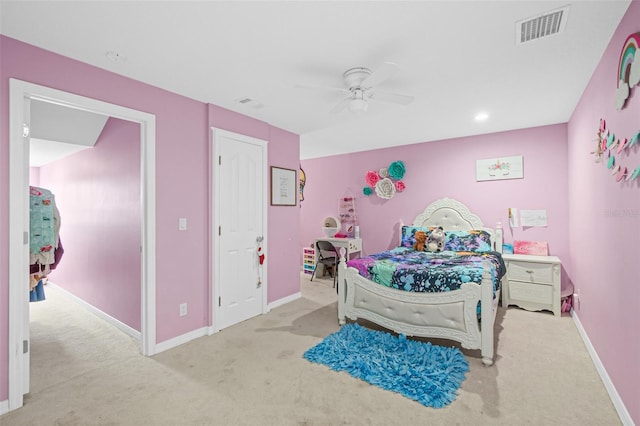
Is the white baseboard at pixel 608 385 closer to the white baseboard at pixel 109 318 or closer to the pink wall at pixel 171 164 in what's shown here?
the pink wall at pixel 171 164

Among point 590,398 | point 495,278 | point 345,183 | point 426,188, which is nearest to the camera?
point 590,398

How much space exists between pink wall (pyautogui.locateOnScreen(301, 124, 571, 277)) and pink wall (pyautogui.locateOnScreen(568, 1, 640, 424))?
33.4 inches

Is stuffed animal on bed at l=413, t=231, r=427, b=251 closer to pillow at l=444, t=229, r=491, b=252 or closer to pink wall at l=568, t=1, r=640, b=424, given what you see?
pillow at l=444, t=229, r=491, b=252

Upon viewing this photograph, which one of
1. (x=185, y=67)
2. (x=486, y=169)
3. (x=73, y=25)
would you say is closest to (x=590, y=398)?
(x=486, y=169)

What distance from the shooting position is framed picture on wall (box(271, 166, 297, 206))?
3.99 meters

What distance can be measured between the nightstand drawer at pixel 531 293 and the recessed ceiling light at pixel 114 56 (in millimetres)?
4610

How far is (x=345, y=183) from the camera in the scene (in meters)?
5.93

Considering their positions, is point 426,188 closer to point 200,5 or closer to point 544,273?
point 544,273

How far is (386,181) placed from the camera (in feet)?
17.4

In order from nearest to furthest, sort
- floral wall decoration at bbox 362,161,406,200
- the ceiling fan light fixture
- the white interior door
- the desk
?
the ceiling fan light fixture → the white interior door → floral wall decoration at bbox 362,161,406,200 → the desk

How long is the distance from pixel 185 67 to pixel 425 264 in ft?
9.20

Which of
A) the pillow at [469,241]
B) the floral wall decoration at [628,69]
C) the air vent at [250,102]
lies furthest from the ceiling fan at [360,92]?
the pillow at [469,241]

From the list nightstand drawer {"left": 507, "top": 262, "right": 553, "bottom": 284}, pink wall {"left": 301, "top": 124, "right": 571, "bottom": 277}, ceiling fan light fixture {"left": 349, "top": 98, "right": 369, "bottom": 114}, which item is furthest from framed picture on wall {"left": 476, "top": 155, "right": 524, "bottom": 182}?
ceiling fan light fixture {"left": 349, "top": 98, "right": 369, "bottom": 114}

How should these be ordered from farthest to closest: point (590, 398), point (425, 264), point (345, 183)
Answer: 1. point (345, 183)
2. point (425, 264)
3. point (590, 398)
